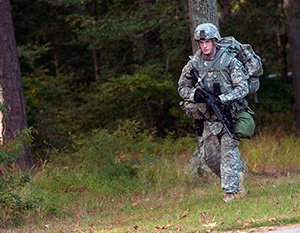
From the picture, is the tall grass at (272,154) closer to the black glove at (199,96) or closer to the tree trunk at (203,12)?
the tree trunk at (203,12)

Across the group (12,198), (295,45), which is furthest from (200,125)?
(295,45)

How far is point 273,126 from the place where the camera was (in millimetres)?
12586

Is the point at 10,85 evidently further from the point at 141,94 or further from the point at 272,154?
the point at 272,154

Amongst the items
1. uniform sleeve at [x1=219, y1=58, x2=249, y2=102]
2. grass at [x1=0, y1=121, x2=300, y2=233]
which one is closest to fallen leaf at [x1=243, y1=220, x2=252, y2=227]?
grass at [x1=0, y1=121, x2=300, y2=233]

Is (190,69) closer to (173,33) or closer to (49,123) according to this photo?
(173,33)

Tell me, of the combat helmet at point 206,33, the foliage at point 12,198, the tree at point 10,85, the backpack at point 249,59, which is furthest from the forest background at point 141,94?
the combat helmet at point 206,33

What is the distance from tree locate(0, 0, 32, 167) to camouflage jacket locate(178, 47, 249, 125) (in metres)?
4.29

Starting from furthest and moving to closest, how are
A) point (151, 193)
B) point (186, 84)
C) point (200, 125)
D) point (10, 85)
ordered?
point (10, 85) < point (151, 193) < point (200, 125) < point (186, 84)

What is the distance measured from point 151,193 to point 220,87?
2462 millimetres

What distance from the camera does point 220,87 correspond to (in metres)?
6.54

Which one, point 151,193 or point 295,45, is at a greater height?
point 295,45

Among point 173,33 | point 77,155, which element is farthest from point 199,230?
point 173,33

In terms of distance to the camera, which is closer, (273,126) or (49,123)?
(273,126)

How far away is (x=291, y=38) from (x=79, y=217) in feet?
33.7
